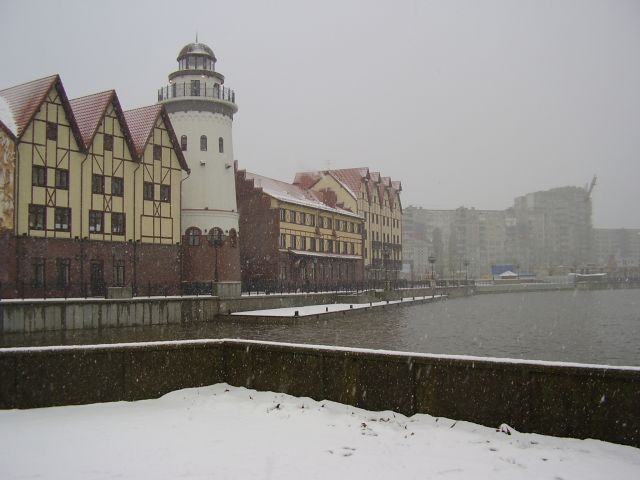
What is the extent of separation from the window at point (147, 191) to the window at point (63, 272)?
7.61 meters

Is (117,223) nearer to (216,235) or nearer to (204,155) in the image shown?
(216,235)

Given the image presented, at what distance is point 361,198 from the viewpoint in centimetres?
7325

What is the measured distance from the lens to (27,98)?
115 ft

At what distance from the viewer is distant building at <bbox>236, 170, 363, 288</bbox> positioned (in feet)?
172

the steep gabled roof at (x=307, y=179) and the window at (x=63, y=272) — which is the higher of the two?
the steep gabled roof at (x=307, y=179)

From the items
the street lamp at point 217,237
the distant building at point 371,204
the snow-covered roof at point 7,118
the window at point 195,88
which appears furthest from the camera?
the distant building at point 371,204

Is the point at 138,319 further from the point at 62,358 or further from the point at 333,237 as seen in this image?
the point at 333,237

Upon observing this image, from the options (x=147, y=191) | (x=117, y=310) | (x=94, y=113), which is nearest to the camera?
(x=117, y=310)

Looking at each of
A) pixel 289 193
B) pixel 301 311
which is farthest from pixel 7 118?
pixel 289 193

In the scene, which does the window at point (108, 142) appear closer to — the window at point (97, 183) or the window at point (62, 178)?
the window at point (97, 183)

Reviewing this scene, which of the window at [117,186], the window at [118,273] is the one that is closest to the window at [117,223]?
the window at [117,186]

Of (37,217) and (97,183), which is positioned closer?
(37,217)

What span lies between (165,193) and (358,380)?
34.4m

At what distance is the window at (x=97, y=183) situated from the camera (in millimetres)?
37031
